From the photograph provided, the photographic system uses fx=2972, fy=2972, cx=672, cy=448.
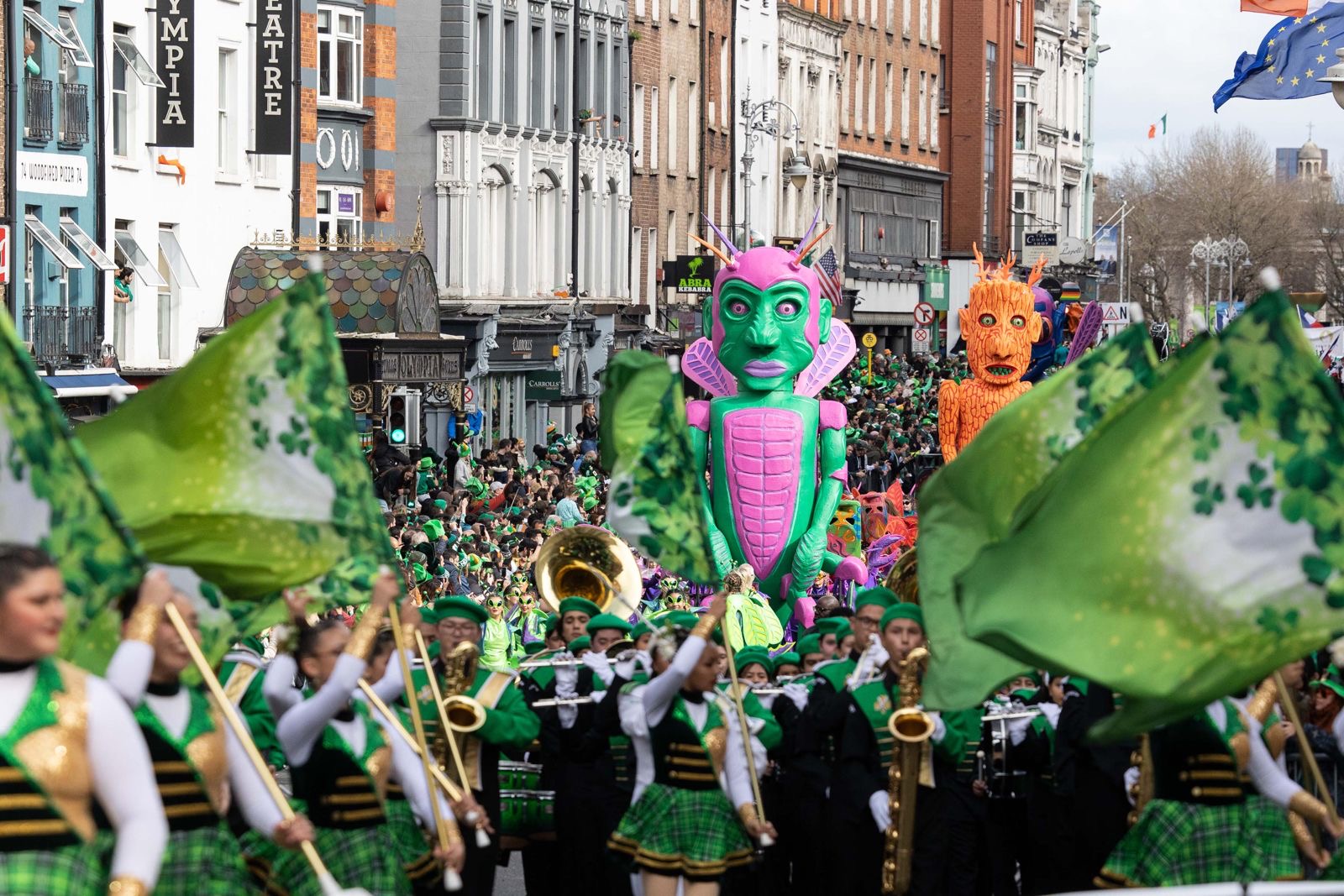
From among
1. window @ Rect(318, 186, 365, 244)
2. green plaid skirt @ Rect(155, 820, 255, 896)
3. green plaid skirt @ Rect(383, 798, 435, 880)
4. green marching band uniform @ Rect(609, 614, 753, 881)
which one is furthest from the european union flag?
window @ Rect(318, 186, 365, 244)

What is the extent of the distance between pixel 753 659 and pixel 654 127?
47.4m

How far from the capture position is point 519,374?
1930 inches

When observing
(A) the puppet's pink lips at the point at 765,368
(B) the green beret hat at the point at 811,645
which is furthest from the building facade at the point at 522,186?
(B) the green beret hat at the point at 811,645

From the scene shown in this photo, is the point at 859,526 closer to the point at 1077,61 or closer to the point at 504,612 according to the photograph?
the point at 504,612

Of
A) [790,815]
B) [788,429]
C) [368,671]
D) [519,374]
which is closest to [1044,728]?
[790,815]

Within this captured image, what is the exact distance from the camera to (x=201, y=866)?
7.67 metres

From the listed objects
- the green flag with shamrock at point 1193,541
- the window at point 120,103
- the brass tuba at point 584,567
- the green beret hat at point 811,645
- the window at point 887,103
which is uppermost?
the window at point 887,103

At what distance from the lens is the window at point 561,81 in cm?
5169

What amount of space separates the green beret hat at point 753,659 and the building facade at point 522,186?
30432mm

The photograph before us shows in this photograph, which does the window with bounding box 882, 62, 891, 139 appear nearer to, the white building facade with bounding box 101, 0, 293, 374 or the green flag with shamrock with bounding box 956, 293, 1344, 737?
the white building facade with bounding box 101, 0, 293, 374

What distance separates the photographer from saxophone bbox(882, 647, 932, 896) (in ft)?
35.3

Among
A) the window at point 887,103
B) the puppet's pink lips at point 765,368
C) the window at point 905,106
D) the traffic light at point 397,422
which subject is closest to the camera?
the puppet's pink lips at point 765,368

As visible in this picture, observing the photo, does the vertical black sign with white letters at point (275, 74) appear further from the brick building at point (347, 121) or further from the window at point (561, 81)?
the window at point (561, 81)

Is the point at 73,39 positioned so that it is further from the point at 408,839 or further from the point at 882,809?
the point at 408,839
